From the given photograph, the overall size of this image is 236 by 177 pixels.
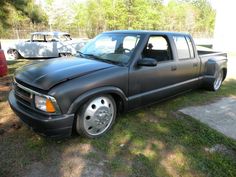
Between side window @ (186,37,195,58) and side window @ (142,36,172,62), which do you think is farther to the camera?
side window @ (186,37,195,58)

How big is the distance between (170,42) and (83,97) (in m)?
2.48

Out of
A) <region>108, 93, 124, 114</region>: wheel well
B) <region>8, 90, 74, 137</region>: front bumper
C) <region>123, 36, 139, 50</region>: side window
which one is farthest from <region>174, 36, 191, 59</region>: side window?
<region>8, 90, 74, 137</region>: front bumper

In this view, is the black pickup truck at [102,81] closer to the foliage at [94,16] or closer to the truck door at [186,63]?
the truck door at [186,63]

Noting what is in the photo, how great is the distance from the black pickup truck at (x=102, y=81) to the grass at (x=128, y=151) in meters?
0.32

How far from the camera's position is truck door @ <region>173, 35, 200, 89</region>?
16.2 ft

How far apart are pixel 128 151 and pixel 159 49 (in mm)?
2521

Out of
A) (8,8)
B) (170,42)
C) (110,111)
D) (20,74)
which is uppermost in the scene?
(8,8)

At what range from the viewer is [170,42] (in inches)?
188

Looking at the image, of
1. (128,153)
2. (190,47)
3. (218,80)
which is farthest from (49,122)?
(218,80)

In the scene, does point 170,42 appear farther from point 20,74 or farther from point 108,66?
point 20,74

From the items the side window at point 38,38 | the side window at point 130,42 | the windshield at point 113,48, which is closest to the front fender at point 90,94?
the windshield at point 113,48

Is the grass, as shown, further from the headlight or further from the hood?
the hood

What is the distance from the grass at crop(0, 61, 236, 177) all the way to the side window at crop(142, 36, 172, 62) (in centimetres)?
133

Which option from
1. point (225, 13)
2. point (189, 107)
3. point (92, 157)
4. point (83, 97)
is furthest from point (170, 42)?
point (225, 13)
